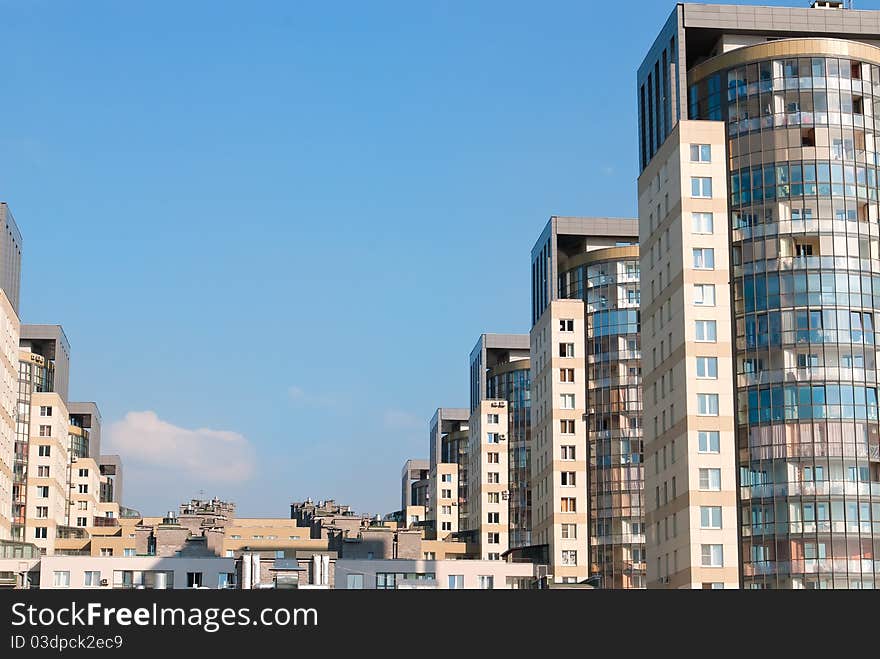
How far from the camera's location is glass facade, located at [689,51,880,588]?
9588cm

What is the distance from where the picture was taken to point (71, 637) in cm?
4097

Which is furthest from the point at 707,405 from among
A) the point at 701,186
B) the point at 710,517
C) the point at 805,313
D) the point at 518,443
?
the point at 518,443

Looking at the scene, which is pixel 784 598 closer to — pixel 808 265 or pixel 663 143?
pixel 808 265

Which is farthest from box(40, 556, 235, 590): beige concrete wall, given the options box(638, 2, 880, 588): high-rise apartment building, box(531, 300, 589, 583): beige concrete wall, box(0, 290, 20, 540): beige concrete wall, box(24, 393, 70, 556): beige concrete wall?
box(24, 393, 70, 556): beige concrete wall

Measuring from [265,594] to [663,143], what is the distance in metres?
72.5

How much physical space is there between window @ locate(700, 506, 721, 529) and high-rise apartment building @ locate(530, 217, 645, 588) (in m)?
38.7

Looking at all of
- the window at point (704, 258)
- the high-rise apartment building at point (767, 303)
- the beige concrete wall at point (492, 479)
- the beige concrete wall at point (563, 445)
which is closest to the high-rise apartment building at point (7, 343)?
the beige concrete wall at point (563, 445)

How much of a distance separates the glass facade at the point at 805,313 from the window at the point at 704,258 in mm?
1514

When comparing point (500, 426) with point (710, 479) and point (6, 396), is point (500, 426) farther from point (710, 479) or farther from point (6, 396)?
point (710, 479)

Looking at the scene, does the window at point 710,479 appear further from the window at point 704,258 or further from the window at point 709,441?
the window at point 704,258

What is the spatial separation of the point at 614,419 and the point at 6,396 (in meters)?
56.2

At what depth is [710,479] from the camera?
9925 centimetres

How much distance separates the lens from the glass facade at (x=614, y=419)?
13812 centimetres

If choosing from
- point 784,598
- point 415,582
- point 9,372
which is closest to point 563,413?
point 415,582
